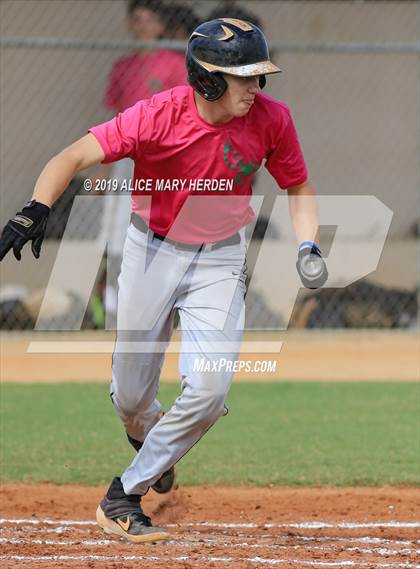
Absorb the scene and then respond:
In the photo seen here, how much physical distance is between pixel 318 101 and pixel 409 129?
3.96ft

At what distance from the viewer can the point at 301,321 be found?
37.7ft

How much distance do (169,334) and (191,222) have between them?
1.77 feet

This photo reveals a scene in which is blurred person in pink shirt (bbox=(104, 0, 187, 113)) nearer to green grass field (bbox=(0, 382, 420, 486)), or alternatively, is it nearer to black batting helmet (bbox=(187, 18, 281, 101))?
green grass field (bbox=(0, 382, 420, 486))

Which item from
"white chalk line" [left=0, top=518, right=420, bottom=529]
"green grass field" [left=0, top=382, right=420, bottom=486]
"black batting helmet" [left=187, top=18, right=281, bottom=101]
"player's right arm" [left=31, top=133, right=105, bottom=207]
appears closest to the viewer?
"player's right arm" [left=31, top=133, right=105, bottom=207]

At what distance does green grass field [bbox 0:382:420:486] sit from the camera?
6.77 metres

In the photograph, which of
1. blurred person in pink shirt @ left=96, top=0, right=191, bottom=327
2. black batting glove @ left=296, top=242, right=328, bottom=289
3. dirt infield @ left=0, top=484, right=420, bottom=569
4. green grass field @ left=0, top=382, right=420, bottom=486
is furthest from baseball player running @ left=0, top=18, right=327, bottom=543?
blurred person in pink shirt @ left=96, top=0, right=191, bottom=327

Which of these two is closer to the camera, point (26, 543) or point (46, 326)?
point (26, 543)

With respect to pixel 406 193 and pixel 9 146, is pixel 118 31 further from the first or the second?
pixel 406 193

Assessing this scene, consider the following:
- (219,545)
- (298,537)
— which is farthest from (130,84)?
(219,545)

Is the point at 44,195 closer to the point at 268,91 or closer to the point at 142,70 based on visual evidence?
the point at 142,70

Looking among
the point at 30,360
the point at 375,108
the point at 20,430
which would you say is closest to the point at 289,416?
the point at 20,430

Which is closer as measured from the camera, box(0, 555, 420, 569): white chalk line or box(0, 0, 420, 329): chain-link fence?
box(0, 555, 420, 569): white chalk line

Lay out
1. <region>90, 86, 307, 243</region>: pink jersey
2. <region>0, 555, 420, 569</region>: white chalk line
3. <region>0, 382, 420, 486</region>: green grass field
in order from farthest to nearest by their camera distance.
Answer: <region>0, 382, 420, 486</region>: green grass field, <region>90, 86, 307, 243</region>: pink jersey, <region>0, 555, 420, 569</region>: white chalk line

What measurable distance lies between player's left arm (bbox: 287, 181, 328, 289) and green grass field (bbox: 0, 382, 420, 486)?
195 cm
